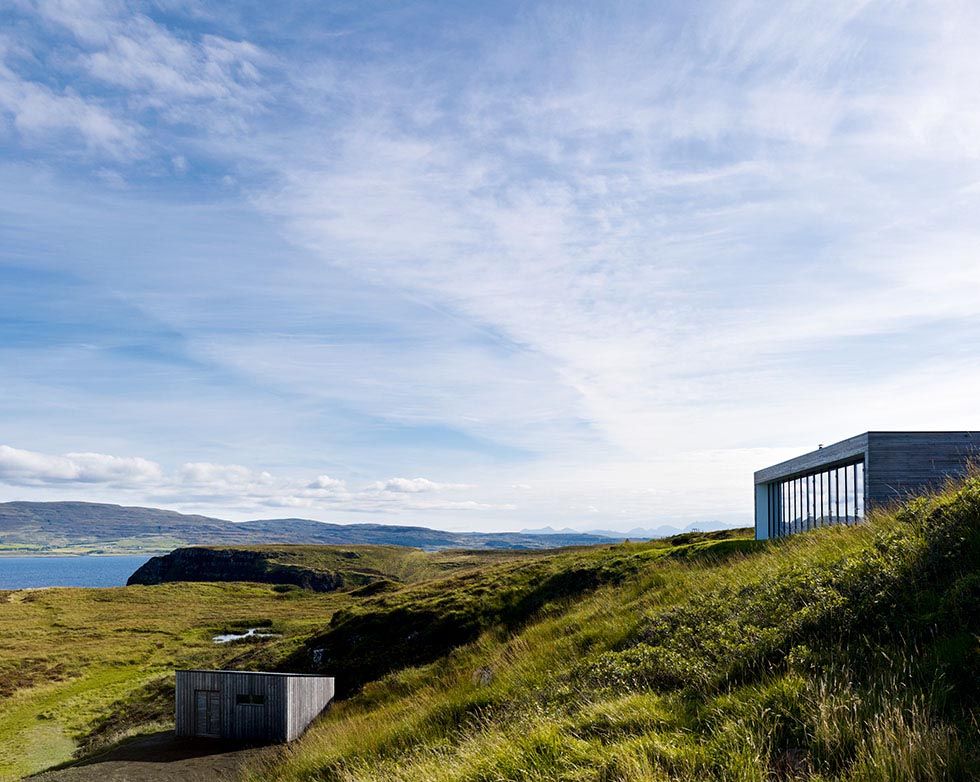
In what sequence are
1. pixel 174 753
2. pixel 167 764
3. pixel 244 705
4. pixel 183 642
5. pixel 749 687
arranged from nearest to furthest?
pixel 749 687
pixel 167 764
pixel 174 753
pixel 244 705
pixel 183 642

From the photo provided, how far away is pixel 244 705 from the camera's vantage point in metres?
25.6

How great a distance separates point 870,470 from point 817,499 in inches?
298

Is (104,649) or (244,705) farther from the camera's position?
(104,649)

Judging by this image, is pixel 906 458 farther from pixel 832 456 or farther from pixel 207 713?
pixel 207 713

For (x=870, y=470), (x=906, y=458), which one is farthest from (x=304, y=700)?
(x=906, y=458)

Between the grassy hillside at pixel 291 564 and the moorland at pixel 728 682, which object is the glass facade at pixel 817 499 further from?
the grassy hillside at pixel 291 564

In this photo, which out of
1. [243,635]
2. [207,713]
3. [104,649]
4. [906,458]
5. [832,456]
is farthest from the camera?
[243,635]

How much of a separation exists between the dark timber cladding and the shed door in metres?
23.7

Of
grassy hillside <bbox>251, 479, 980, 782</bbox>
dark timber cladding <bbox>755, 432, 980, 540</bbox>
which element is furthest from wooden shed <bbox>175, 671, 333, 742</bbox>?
dark timber cladding <bbox>755, 432, 980, 540</bbox>

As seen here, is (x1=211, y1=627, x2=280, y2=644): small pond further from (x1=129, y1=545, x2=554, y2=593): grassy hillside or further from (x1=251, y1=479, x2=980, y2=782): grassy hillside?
(x1=129, y1=545, x2=554, y2=593): grassy hillside

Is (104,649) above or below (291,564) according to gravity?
above

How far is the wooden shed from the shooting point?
25.2 m

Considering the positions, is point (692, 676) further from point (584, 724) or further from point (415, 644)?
point (415, 644)

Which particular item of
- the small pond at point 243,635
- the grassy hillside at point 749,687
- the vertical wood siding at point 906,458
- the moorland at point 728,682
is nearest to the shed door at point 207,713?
the moorland at point 728,682
